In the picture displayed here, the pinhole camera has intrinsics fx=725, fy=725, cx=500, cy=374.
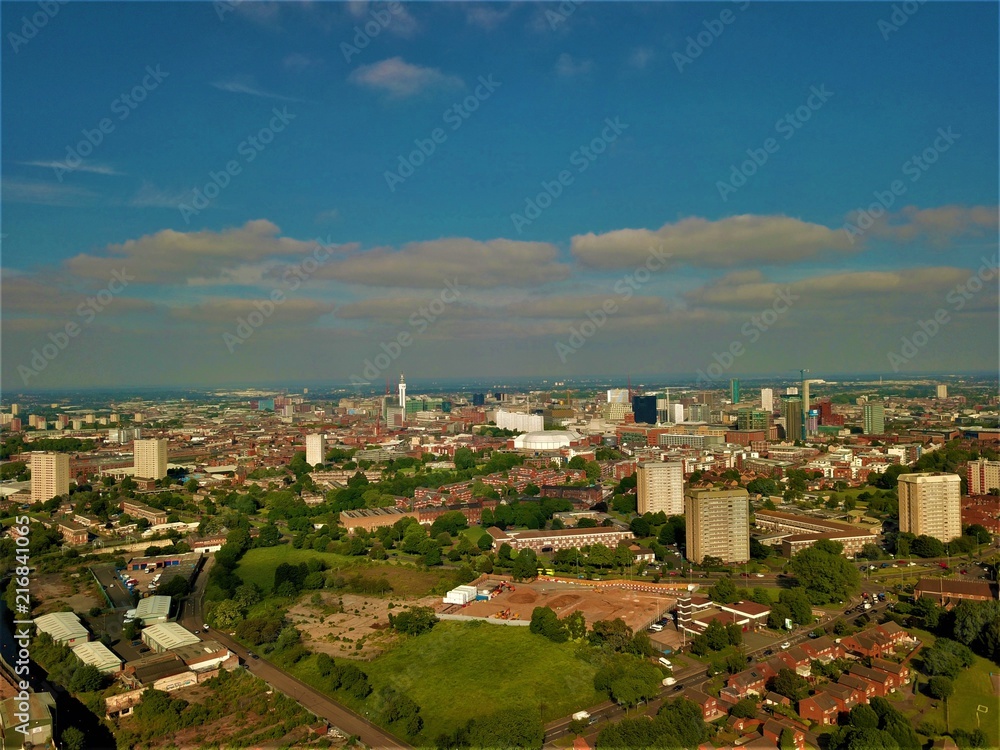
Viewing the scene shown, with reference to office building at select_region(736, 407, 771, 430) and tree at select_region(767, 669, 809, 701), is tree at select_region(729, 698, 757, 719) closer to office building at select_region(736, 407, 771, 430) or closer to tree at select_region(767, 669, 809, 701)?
tree at select_region(767, 669, 809, 701)

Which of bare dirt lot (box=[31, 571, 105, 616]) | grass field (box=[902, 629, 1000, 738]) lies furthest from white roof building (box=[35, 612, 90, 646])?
grass field (box=[902, 629, 1000, 738])

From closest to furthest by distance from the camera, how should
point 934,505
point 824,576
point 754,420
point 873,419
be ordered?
point 824,576
point 934,505
point 873,419
point 754,420

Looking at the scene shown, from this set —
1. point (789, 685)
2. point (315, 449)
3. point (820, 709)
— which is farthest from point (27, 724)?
point (315, 449)

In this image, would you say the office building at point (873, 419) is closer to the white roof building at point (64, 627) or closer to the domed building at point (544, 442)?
the domed building at point (544, 442)

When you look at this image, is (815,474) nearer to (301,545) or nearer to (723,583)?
(723,583)

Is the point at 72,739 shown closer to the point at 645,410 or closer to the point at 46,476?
the point at 46,476

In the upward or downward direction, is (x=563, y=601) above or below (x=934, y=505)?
below
